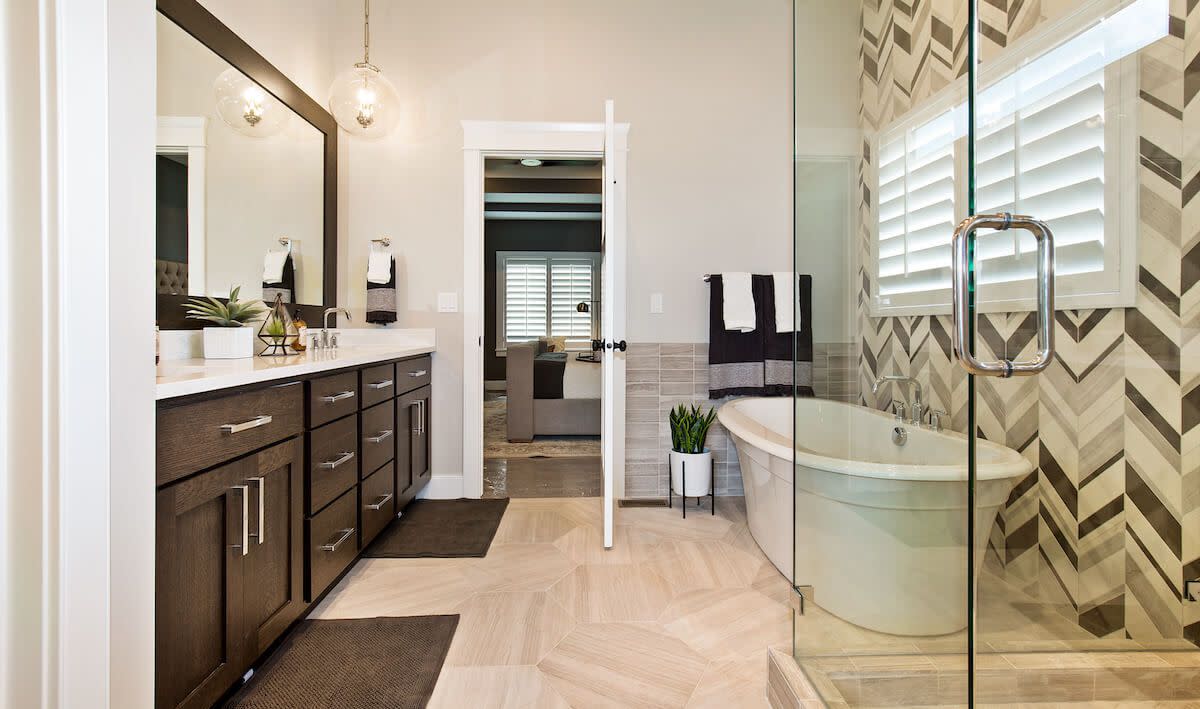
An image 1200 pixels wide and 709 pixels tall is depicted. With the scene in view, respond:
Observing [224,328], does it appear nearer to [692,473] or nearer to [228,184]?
[228,184]

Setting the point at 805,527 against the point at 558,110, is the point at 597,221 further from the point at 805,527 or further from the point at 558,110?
the point at 805,527

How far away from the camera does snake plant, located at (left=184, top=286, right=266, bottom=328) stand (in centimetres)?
186

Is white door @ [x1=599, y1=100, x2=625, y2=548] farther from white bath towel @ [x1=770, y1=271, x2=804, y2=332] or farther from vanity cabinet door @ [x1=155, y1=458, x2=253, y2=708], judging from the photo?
vanity cabinet door @ [x1=155, y1=458, x2=253, y2=708]

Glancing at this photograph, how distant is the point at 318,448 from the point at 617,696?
116cm

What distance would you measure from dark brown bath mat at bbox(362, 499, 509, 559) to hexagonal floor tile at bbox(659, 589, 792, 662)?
91 centimetres

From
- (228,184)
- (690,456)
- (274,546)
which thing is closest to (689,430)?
(690,456)

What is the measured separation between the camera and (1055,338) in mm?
852

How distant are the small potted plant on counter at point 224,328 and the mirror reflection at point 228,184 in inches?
2.6

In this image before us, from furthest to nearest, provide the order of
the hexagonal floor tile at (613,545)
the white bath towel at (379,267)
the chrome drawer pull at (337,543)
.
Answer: the white bath towel at (379,267), the hexagonal floor tile at (613,545), the chrome drawer pull at (337,543)

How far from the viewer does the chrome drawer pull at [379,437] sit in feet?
7.29

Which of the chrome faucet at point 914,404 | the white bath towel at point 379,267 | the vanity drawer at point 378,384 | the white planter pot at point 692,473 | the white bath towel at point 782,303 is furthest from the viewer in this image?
the white bath towel at point 782,303

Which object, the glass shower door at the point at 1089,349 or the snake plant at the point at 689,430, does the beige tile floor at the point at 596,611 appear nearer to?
the snake plant at the point at 689,430

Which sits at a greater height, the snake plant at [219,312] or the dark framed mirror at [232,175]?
the dark framed mirror at [232,175]

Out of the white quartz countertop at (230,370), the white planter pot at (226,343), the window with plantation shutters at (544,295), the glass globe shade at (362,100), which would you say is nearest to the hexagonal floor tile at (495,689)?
the white quartz countertop at (230,370)
